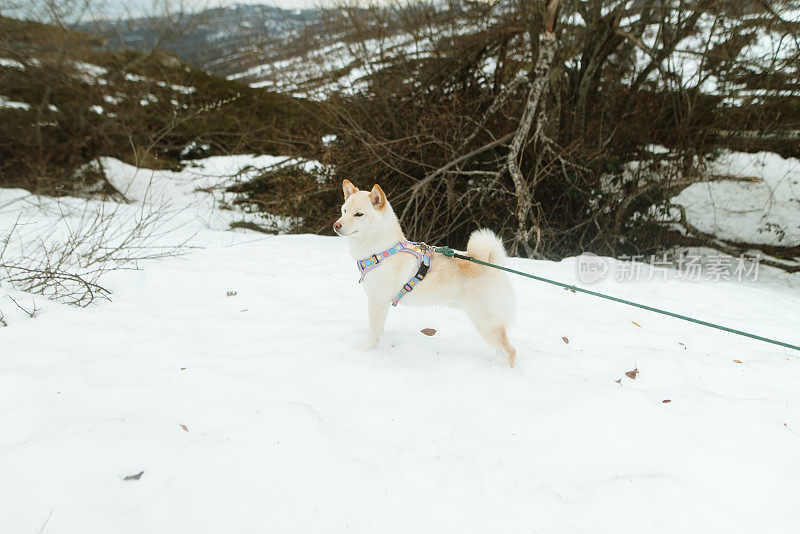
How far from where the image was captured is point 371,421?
2.06m

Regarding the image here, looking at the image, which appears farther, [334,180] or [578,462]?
[334,180]

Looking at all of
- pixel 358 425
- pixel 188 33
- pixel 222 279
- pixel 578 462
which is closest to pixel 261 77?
pixel 188 33

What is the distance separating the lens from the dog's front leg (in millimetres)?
2764

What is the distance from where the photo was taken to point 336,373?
→ 2.47 m

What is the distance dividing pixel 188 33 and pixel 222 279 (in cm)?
907

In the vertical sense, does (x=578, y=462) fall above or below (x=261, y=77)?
below

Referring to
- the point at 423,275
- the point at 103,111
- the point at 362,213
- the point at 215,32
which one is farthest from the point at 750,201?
the point at 103,111

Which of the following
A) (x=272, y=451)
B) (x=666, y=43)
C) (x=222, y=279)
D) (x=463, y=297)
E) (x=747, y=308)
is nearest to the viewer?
(x=272, y=451)

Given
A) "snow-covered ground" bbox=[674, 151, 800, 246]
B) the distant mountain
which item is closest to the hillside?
the distant mountain

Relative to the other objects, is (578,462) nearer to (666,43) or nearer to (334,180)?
(334,180)

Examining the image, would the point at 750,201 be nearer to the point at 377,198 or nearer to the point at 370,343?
the point at 377,198

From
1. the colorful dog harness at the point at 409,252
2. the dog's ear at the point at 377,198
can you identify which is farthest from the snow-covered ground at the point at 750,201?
the dog's ear at the point at 377,198

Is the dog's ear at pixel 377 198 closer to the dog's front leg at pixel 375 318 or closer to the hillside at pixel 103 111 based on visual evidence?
the dog's front leg at pixel 375 318

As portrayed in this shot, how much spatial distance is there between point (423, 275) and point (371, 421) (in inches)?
42.0
